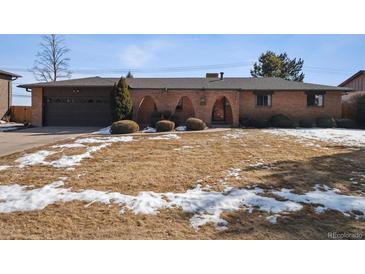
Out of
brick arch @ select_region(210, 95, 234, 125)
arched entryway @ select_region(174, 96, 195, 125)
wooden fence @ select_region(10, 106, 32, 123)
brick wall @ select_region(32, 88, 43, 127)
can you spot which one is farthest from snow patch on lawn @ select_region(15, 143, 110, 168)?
wooden fence @ select_region(10, 106, 32, 123)

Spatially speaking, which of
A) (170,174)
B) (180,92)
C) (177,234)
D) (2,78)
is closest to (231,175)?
(170,174)

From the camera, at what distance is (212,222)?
4211 mm

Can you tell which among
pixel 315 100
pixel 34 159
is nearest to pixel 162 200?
pixel 34 159

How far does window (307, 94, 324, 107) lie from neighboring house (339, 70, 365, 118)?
2.27 meters

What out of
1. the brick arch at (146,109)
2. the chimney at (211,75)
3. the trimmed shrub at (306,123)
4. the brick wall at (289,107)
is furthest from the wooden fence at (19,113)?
the trimmed shrub at (306,123)

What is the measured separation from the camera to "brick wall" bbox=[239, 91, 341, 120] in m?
20.6

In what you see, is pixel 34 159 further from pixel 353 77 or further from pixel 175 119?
Result: pixel 353 77

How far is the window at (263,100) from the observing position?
2073cm

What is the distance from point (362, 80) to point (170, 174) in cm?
3196

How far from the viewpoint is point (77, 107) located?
65.5 ft

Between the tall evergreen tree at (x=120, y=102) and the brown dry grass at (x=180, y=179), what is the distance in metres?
6.20

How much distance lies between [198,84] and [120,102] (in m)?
6.66
